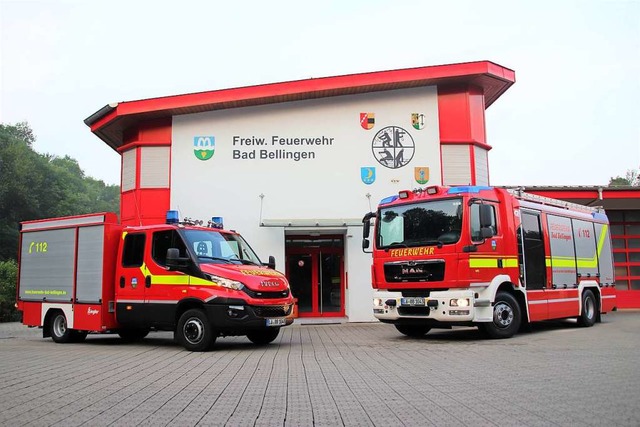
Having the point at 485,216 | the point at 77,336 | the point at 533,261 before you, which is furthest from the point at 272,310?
the point at 533,261

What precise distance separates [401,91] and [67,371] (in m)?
14.2

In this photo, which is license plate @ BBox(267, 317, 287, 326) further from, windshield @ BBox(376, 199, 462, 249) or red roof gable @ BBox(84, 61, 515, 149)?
red roof gable @ BBox(84, 61, 515, 149)

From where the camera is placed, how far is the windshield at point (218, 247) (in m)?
11.1

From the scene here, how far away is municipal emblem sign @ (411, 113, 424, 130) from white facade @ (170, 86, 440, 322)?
0.03 metres

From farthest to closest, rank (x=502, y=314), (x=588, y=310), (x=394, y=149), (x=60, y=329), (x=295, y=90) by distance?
1. (x=394, y=149)
2. (x=295, y=90)
3. (x=588, y=310)
4. (x=60, y=329)
5. (x=502, y=314)

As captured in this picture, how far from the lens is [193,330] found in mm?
10656

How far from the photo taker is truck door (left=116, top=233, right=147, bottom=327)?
11438 millimetres

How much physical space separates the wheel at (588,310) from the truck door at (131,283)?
35.6 ft

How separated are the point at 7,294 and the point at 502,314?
17761 millimetres

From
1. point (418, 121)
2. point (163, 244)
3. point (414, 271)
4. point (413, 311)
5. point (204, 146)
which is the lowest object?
point (413, 311)

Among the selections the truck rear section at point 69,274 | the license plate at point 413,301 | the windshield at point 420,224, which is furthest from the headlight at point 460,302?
the truck rear section at point 69,274

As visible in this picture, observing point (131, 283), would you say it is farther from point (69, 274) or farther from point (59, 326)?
point (59, 326)

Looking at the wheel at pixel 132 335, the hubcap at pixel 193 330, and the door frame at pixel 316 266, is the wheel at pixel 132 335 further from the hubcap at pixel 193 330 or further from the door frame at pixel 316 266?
the door frame at pixel 316 266

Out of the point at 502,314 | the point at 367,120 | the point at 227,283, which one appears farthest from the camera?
the point at 367,120
